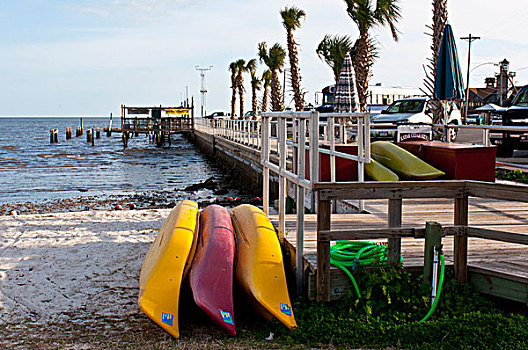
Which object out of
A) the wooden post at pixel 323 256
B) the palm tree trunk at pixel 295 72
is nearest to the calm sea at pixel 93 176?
the palm tree trunk at pixel 295 72

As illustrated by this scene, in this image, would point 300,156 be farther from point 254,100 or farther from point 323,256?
point 254,100

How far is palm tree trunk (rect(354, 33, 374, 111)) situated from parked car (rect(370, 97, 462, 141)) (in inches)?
35.1

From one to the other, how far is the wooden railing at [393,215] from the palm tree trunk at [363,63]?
13.8 m

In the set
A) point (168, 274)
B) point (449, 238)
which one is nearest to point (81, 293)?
point (168, 274)

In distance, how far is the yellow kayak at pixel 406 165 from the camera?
805 centimetres

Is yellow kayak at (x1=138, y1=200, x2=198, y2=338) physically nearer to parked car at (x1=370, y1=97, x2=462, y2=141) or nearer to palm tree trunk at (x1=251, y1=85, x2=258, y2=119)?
parked car at (x1=370, y1=97, x2=462, y2=141)

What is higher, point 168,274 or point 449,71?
point 449,71

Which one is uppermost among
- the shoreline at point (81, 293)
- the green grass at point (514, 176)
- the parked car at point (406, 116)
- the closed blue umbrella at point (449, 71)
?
the closed blue umbrella at point (449, 71)

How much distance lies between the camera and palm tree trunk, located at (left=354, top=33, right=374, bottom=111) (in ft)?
60.0

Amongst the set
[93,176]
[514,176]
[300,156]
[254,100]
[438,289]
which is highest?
[254,100]

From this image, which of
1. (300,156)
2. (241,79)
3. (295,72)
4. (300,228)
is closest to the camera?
(300,228)

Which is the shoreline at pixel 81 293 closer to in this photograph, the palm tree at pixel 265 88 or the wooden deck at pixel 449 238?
the wooden deck at pixel 449 238

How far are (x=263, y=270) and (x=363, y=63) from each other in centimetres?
1450

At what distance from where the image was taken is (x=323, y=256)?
4.68 meters
